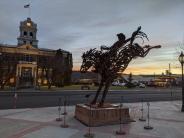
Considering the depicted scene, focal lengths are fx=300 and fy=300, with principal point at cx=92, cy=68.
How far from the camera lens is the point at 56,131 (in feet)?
47.7

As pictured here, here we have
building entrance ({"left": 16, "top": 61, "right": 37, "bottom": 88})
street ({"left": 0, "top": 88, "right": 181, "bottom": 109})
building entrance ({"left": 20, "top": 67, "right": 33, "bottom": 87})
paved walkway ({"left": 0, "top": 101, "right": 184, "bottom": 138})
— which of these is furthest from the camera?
building entrance ({"left": 16, "top": 61, "right": 37, "bottom": 88})

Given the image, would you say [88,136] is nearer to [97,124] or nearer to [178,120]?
[97,124]

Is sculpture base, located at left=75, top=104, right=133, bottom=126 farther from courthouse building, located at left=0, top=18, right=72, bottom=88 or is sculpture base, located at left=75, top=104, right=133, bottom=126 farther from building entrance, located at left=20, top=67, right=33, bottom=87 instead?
building entrance, located at left=20, top=67, right=33, bottom=87

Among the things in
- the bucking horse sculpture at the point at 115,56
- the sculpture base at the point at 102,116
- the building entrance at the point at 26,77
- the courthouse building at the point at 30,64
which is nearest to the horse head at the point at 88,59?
the bucking horse sculpture at the point at 115,56

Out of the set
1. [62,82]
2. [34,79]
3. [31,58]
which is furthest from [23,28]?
[62,82]

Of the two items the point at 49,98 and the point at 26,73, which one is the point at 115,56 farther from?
the point at 26,73

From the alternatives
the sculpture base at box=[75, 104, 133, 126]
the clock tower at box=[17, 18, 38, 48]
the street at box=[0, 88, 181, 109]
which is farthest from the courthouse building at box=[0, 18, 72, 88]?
the sculpture base at box=[75, 104, 133, 126]

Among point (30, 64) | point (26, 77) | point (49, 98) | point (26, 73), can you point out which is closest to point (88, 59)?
point (49, 98)

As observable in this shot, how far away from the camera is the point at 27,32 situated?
103 meters

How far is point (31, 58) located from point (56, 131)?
267ft

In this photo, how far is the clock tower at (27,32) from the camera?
101m

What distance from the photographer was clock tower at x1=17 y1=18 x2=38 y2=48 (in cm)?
10130

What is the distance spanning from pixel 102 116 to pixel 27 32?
9040 centimetres

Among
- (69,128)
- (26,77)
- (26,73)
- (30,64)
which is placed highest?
(30,64)
